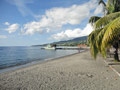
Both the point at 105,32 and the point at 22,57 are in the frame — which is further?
the point at 22,57

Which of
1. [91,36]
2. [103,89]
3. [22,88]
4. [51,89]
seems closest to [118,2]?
[91,36]

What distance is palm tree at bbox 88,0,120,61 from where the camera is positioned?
11.9 ft

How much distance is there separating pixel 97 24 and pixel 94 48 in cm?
179

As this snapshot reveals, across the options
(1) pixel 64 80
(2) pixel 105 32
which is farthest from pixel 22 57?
(2) pixel 105 32

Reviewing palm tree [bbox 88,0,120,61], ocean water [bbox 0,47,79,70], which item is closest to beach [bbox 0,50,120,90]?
palm tree [bbox 88,0,120,61]

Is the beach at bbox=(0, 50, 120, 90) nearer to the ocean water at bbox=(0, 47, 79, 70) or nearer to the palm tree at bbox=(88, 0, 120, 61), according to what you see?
the palm tree at bbox=(88, 0, 120, 61)

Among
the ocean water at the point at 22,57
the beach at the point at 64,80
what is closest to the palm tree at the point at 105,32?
the beach at the point at 64,80

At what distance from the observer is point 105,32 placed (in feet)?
12.6

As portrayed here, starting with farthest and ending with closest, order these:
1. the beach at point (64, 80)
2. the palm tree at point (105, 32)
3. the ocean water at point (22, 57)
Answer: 1. the ocean water at point (22, 57)
2. the beach at point (64, 80)
3. the palm tree at point (105, 32)

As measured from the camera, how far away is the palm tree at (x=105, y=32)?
363 centimetres

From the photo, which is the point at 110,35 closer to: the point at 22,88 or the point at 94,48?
the point at 94,48

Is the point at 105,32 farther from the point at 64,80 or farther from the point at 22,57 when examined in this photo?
the point at 22,57

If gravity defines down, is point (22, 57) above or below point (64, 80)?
below

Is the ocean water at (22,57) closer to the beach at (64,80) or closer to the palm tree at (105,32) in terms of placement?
the beach at (64,80)
